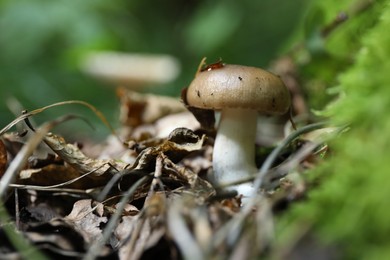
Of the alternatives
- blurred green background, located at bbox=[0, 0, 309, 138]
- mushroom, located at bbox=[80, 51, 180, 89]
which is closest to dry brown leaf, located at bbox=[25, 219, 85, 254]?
blurred green background, located at bbox=[0, 0, 309, 138]

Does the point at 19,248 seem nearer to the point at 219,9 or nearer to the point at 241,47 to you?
the point at 241,47

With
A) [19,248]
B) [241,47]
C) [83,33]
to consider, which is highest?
[83,33]

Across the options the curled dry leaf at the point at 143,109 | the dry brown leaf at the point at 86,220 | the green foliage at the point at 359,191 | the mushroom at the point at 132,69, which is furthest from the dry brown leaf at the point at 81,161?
the mushroom at the point at 132,69

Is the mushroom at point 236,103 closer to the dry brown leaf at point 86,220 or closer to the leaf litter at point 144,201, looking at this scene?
the leaf litter at point 144,201

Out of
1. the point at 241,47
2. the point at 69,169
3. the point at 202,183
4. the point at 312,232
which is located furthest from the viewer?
the point at 241,47

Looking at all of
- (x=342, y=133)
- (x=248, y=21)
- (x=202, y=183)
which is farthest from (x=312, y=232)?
(x=248, y=21)

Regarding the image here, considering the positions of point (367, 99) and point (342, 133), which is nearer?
point (367, 99)
